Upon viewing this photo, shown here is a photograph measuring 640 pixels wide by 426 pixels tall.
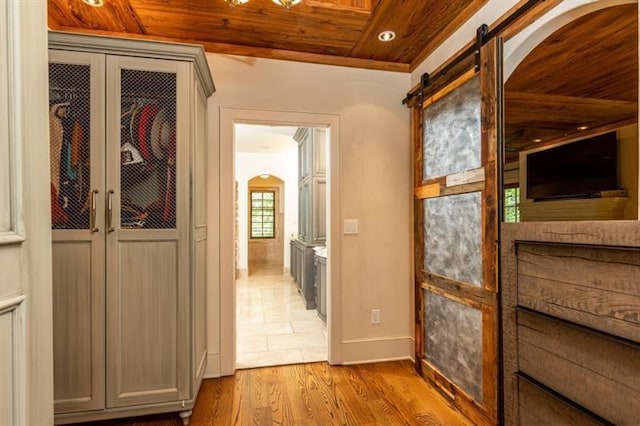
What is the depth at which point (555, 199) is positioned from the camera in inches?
109

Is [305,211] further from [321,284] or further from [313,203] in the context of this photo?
[321,284]

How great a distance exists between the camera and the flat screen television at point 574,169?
2.78 m

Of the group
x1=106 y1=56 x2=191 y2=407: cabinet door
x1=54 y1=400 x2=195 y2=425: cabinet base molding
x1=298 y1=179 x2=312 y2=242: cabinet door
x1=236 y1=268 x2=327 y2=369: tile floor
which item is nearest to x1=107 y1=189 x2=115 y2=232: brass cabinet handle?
x1=106 y1=56 x2=191 y2=407: cabinet door

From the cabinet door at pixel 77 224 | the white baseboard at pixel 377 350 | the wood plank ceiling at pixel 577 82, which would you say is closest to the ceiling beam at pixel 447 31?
the wood plank ceiling at pixel 577 82

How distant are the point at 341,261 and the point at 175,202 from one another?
56.4 inches

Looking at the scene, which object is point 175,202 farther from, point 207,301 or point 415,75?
point 415,75

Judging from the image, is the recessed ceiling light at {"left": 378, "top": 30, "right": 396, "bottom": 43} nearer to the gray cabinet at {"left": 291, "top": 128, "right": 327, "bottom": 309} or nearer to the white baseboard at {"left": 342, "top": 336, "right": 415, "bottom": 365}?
the gray cabinet at {"left": 291, "top": 128, "right": 327, "bottom": 309}

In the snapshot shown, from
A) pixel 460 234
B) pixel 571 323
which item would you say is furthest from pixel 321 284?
pixel 571 323

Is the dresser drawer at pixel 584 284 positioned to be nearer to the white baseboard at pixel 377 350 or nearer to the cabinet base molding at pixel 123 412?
the white baseboard at pixel 377 350

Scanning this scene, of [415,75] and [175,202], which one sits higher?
[415,75]

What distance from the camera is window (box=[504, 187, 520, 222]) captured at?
73.7 inches

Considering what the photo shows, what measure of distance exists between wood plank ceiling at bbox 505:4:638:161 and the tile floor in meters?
2.43

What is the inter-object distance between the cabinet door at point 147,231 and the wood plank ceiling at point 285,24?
576 mm

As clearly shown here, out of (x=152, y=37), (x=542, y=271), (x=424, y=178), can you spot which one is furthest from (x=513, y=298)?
(x=152, y=37)
